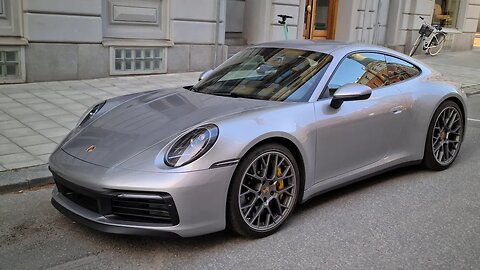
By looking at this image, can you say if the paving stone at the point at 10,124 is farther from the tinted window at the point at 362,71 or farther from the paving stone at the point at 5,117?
the tinted window at the point at 362,71

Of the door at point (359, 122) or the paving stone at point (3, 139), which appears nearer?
the door at point (359, 122)

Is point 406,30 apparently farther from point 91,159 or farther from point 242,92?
point 91,159

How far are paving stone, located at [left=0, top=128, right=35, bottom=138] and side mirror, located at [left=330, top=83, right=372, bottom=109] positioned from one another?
374 centimetres

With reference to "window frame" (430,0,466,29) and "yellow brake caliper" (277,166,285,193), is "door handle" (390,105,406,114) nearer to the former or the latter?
"yellow brake caliper" (277,166,285,193)

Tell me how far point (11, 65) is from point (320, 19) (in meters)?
9.09

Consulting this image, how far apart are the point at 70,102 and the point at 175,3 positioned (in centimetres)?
359

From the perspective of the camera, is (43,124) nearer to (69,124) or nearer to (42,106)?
(69,124)

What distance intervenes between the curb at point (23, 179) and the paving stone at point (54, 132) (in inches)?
45.1

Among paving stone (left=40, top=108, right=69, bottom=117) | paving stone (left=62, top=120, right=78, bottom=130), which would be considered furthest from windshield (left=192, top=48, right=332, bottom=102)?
paving stone (left=40, top=108, right=69, bottom=117)

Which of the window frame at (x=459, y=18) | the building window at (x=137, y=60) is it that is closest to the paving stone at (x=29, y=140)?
the building window at (x=137, y=60)

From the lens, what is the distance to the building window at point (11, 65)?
833 cm

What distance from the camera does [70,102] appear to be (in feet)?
25.1

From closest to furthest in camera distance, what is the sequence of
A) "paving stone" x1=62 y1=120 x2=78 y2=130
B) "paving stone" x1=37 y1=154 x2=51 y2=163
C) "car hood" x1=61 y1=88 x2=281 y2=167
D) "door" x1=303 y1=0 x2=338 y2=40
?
"car hood" x1=61 y1=88 x2=281 y2=167 < "paving stone" x1=37 y1=154 x2=51 y2=163 < "paving stone" x1=62 y1=120 x2=78 y2=130 < "door" x1=303 y1=0 x2=338 y2=40

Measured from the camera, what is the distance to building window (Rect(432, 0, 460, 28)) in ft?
62.1
